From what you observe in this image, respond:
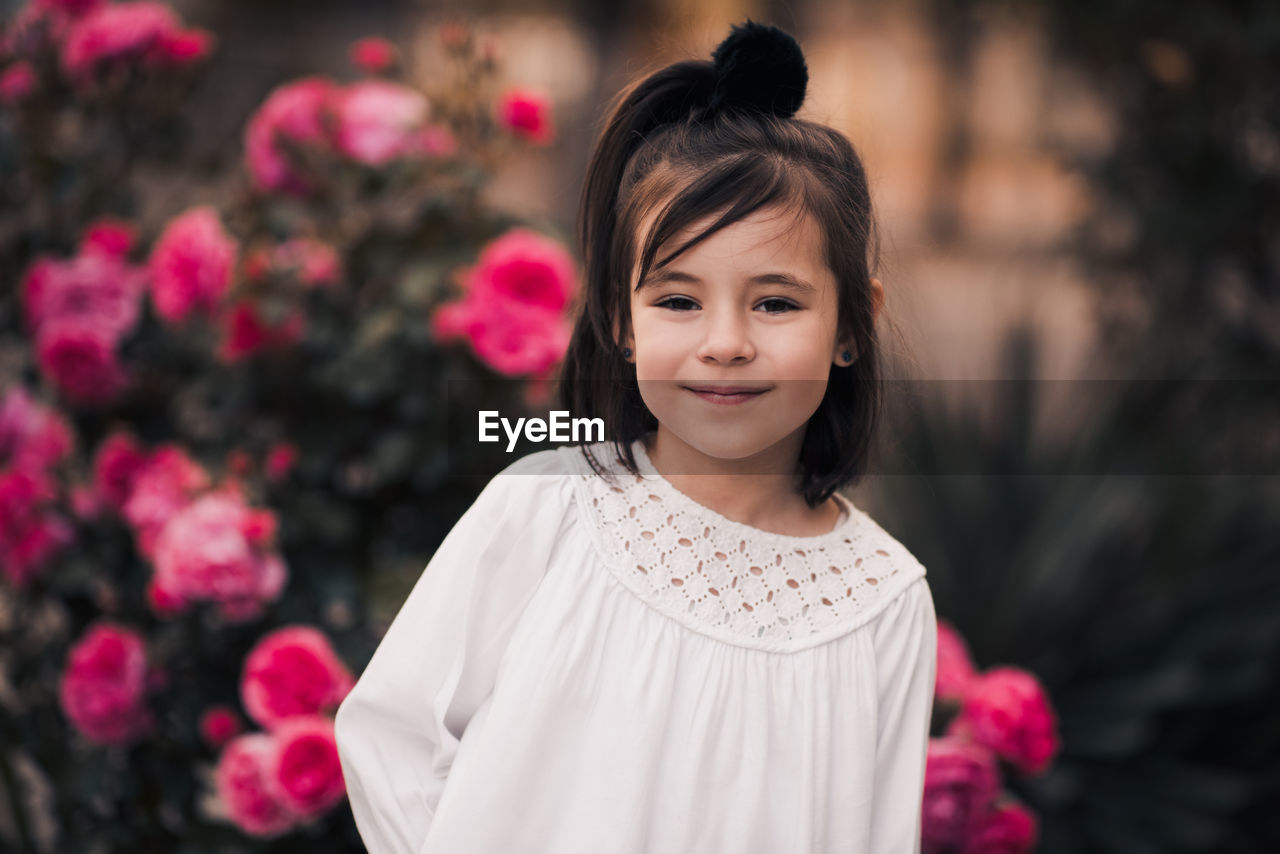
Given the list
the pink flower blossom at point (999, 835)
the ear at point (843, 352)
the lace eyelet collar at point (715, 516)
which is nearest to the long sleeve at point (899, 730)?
the lace eyelet collar at point (715, 516)

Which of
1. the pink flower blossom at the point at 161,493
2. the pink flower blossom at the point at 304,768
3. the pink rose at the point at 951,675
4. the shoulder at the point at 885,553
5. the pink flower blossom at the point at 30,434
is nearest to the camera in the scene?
the shoulder at the point at 885,553

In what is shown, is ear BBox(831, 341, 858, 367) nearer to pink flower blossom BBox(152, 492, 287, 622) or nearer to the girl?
the girl

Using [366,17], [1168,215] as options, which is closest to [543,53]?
[366,17]

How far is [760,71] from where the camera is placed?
134cm

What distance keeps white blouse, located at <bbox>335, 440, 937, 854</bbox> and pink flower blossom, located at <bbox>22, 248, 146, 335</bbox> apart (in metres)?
1.32

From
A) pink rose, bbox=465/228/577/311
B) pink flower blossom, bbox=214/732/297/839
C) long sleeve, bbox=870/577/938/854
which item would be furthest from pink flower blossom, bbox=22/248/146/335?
long sleeve, bbox=870/577/938/854

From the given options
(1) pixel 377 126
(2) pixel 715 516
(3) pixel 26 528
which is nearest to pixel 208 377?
(3) pixel 26 528

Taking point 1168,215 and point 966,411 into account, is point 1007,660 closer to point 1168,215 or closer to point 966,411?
point 966,411

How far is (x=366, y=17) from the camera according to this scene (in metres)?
7.14

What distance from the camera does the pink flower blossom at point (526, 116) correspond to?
7.74 feet

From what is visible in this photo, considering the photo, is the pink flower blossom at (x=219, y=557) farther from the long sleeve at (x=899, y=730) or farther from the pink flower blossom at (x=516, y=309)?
the long sleeve at (x=899, y=730)

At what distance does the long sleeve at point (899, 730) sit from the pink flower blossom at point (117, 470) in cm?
159

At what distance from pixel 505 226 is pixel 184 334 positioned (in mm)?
719

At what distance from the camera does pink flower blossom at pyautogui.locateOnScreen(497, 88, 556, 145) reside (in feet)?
7.74
